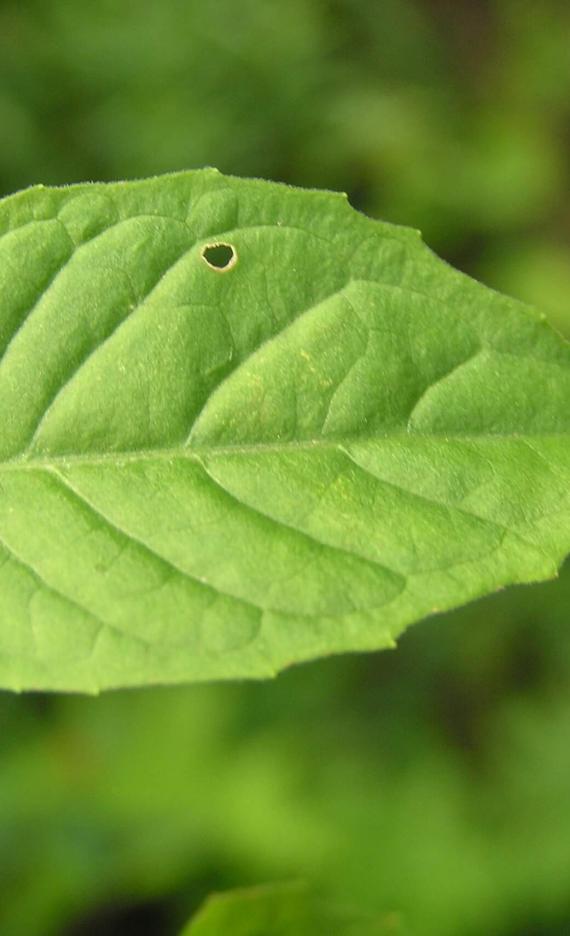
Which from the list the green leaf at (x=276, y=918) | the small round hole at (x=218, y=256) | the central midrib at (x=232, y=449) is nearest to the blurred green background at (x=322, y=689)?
the green leaf at (x=276, y=918)

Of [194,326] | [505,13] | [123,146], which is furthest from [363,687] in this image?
[505,13]

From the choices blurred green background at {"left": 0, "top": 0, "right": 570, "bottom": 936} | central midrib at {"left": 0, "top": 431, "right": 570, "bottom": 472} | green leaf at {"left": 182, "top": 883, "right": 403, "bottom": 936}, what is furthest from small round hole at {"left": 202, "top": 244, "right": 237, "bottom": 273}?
blurred green background at {"left": 0, "top": 0, "right": 570, "bottom": 936}

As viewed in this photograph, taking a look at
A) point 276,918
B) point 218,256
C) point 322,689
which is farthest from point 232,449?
point 322,689

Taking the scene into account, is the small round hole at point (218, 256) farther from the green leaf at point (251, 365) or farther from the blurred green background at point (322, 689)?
the blurred green background at point (322, 689)

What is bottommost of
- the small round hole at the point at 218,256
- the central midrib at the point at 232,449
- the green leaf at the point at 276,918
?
the green leaf at the point at 276,918

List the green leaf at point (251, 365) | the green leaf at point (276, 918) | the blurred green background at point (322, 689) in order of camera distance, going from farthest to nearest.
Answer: the blurred green background at point (322, 689) < the green leaf at point (276, 918) < the green leaf at point (251, 365)

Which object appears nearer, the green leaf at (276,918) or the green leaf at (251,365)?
the green leaf at (251,365)

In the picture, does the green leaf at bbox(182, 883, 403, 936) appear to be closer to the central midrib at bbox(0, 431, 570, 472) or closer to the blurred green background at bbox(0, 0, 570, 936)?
the central midrib at bbox(0, 431, 570, 472)

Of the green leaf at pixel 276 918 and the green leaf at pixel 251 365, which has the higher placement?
the green leaf at pixel 251 365

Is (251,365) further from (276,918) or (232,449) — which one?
(276,918)
